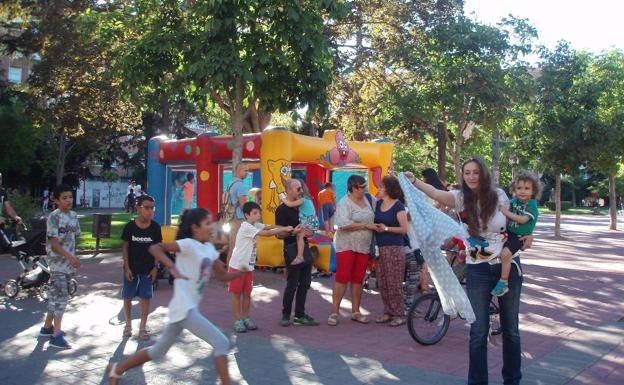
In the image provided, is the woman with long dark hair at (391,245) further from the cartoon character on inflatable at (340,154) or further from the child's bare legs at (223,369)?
the cartoon character on inflatable at (340,154)

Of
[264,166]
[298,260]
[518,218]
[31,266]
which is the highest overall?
[264,166]

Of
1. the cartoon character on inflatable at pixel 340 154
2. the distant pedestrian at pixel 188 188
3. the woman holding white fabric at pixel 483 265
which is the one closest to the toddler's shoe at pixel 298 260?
the woman holding white fabric at pixel 483 265

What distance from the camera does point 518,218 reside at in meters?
4.98

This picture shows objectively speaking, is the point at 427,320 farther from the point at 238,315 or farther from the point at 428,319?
the point at 238,315

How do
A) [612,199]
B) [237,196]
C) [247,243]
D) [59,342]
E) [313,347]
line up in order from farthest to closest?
[612,199], [237,196], [247,243], [313,347], [59,342]

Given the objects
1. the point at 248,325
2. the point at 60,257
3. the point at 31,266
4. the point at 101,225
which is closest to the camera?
the point at 60,257

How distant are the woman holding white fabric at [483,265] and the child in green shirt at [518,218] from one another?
0.05 metres

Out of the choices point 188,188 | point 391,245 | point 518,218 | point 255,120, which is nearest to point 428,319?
point 391,245

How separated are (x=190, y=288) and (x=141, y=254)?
225 centimetres

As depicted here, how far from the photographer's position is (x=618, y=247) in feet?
66.2

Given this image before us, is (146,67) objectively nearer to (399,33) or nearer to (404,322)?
(404,322)

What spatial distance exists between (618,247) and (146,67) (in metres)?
15.6

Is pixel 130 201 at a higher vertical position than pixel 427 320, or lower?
higher

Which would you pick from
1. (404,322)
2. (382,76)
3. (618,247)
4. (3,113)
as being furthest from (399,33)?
(3,113)
